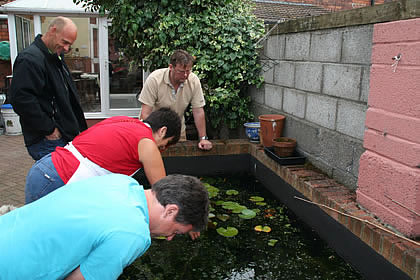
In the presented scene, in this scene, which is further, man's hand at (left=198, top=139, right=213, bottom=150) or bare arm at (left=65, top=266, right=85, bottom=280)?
man's hand at (left=198, top=139, right=213, bottom=150)

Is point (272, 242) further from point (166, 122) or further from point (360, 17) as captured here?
point (360, 17)

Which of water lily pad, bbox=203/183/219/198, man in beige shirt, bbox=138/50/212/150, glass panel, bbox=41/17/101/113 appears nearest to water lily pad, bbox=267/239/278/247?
water lily pad, bbox=203/183/219/198

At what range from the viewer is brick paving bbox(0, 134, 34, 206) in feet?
15.1

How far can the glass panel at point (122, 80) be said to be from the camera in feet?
28.2

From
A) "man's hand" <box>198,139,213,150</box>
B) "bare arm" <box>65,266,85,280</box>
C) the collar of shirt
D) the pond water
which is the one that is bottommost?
the pond water

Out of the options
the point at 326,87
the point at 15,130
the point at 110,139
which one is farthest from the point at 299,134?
the point at 15,130

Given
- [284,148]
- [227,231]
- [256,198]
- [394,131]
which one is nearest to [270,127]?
[284,148]

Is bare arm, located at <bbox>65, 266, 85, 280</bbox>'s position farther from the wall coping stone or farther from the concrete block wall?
the concrete block wall

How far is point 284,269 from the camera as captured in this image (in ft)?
10.3

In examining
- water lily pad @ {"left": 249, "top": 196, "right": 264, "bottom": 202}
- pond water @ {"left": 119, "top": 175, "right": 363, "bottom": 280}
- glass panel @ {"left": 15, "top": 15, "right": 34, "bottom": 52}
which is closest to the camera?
pond water @ {"left": 119, "top": 175, "right": 363, "bottom": 280}

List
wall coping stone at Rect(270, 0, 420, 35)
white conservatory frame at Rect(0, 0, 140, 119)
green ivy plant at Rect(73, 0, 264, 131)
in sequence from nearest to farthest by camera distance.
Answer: wall coping stone at Rect(270, 0, 420, 35), green ivy plant at Rect(73, 0, 264, 131), white conservatory frame at Rect(0, 0, 140, 119)

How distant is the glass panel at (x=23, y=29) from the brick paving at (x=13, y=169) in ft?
6.64

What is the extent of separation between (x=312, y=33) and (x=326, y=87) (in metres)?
0.70

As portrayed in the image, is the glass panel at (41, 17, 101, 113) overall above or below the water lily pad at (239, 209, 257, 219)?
above
